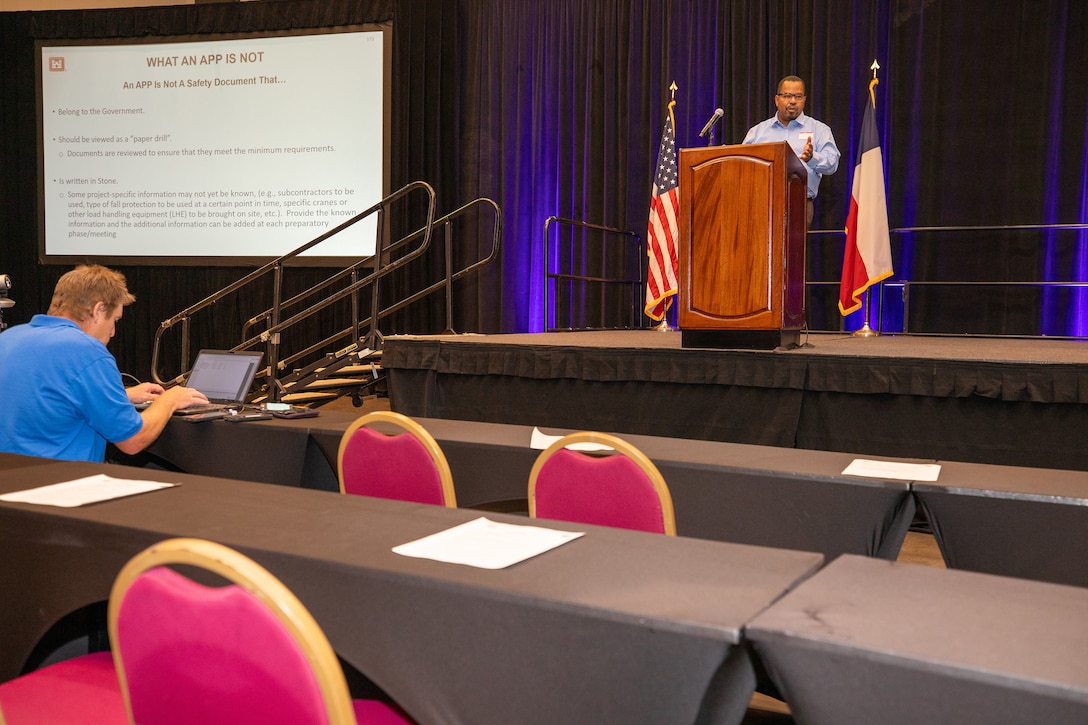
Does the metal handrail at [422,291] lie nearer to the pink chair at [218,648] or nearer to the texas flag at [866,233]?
the texas flag at [866,233]

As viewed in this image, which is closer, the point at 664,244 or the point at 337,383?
the point at 664,244

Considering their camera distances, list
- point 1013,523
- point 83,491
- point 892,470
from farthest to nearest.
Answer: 1. point 892,470
2. point 1013,523
3. point 83,491

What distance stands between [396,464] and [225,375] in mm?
1468

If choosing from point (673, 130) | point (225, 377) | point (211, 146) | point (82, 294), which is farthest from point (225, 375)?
point (211, 146)

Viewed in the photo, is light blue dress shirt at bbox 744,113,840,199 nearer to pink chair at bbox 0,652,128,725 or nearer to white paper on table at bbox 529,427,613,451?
white paper on table at bbox 529,427,613,451

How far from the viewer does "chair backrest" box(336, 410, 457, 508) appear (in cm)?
230

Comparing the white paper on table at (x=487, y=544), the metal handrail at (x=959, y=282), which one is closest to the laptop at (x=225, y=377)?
the white paper on table at (x=487, y=544)

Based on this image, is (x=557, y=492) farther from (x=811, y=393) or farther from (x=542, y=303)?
(x=542, y=303)

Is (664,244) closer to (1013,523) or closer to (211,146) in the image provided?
(1013,523)

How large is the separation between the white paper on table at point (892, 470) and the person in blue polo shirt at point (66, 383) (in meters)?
2.01

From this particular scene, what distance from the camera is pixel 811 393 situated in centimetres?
381

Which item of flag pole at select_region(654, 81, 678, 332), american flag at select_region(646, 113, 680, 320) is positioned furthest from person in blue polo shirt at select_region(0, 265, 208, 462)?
flag pole at select_region(654, 81, 678, 332)

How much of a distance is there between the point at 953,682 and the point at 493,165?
24.2ft

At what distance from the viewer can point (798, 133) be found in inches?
212
